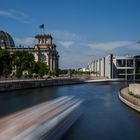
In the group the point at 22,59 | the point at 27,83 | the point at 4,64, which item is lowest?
the point at 27,83

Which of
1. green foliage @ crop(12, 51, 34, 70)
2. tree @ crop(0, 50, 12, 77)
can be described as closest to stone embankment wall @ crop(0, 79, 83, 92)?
tree @ crop(0, 50, 12, 77)

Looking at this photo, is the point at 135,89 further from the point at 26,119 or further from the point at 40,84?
the point at 40,84

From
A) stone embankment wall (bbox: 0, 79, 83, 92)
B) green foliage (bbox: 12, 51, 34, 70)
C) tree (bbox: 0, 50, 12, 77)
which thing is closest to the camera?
stone embankment wall (bbox: 0, 79, 83, 92)

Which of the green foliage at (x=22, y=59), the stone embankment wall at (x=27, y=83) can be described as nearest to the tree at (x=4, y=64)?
the stone embankment wall at (x=27, y=83)

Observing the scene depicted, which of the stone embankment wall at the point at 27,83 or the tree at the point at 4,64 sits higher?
the tree at the point at 4,64

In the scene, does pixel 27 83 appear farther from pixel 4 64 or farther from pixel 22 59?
pixel 22 59

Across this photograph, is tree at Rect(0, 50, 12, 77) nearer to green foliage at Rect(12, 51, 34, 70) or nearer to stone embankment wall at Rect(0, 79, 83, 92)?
stone embankment wall at Rect(0, 79, 83, 92)

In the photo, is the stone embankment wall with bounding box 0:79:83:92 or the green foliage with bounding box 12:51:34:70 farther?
the green foliage with bounding box 12:51:34:70

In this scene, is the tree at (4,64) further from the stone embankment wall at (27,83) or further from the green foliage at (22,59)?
the green foliage at (22,59)

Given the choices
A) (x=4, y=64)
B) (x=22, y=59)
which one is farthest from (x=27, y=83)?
(x=22, y=59)

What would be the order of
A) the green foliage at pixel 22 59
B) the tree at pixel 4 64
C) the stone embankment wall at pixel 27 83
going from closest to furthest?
1. the stone embankment wall at pixel 27 83
2. the tree at pixel 4 64
3. the green foliage at pixel 22 59

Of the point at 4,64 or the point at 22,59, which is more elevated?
the point at 22,59

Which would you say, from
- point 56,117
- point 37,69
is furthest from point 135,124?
point 37,69

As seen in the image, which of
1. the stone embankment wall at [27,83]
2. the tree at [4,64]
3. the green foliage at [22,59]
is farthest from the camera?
the green foliage at [22,59]
